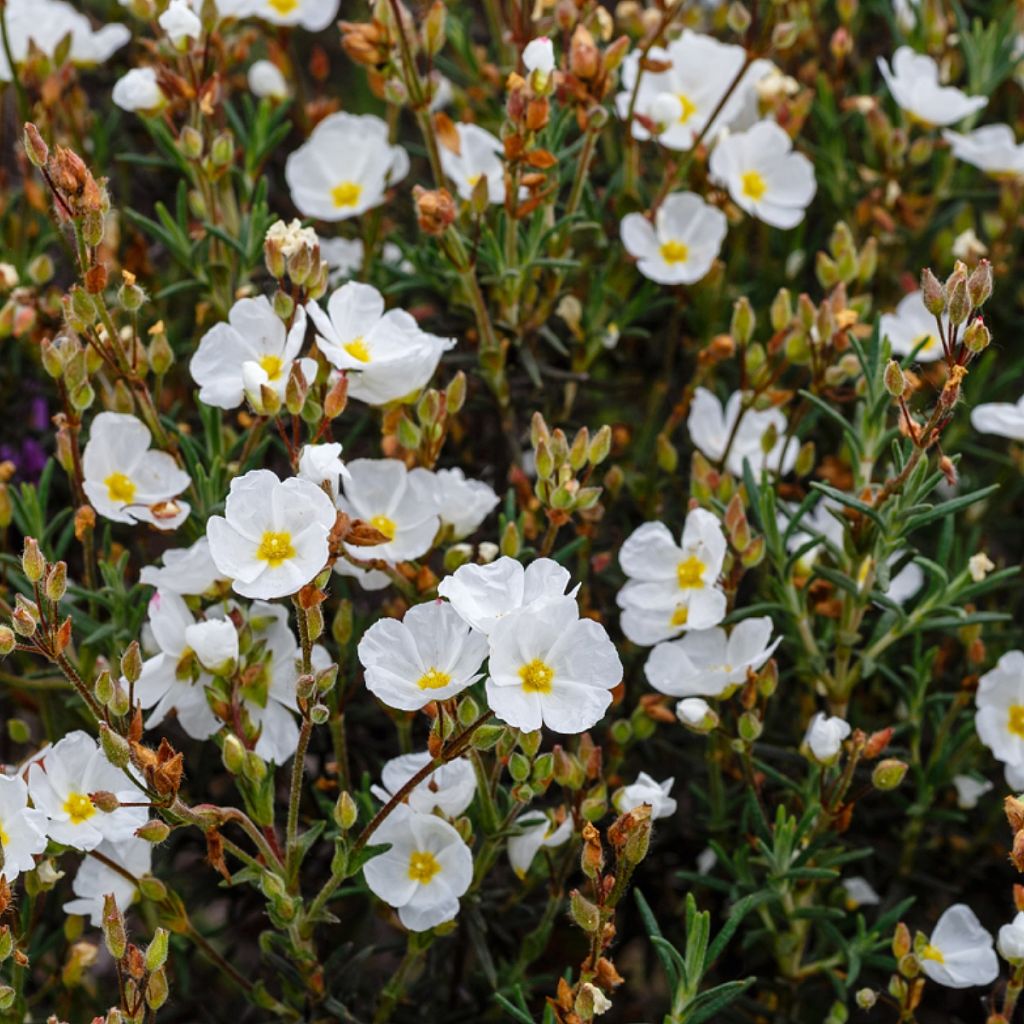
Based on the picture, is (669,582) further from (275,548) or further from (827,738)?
(275,548)

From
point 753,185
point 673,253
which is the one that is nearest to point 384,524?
point 673,253

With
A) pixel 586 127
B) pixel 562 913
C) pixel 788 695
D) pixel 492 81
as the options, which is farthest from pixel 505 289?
pixel 562 913

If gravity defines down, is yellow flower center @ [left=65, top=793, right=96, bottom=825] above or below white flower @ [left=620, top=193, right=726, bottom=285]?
Result: below

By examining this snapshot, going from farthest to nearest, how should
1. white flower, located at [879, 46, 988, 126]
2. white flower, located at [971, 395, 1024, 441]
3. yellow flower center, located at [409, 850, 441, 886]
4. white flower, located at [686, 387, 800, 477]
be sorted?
white flower, located at [879, 46, 988, 126] < white flower, located at [686, 387, 800, 477] < white flower, located at [971, 395, 1024, 441] < yellow flower center, located at [409, 850, 441, 886]

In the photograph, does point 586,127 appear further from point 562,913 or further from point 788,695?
point 562,913

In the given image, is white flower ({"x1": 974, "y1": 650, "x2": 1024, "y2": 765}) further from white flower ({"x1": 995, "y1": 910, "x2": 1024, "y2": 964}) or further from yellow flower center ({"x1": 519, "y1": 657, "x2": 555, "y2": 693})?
yellow flower center ({"x1": 519, "y1": 657, "x2": 555, "y2": 693})

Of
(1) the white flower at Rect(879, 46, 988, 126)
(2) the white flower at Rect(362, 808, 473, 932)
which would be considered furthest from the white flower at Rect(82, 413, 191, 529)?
(1) the white flower at Rect(879, 46, 988, 126)

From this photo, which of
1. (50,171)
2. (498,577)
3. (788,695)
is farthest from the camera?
(788,695)
